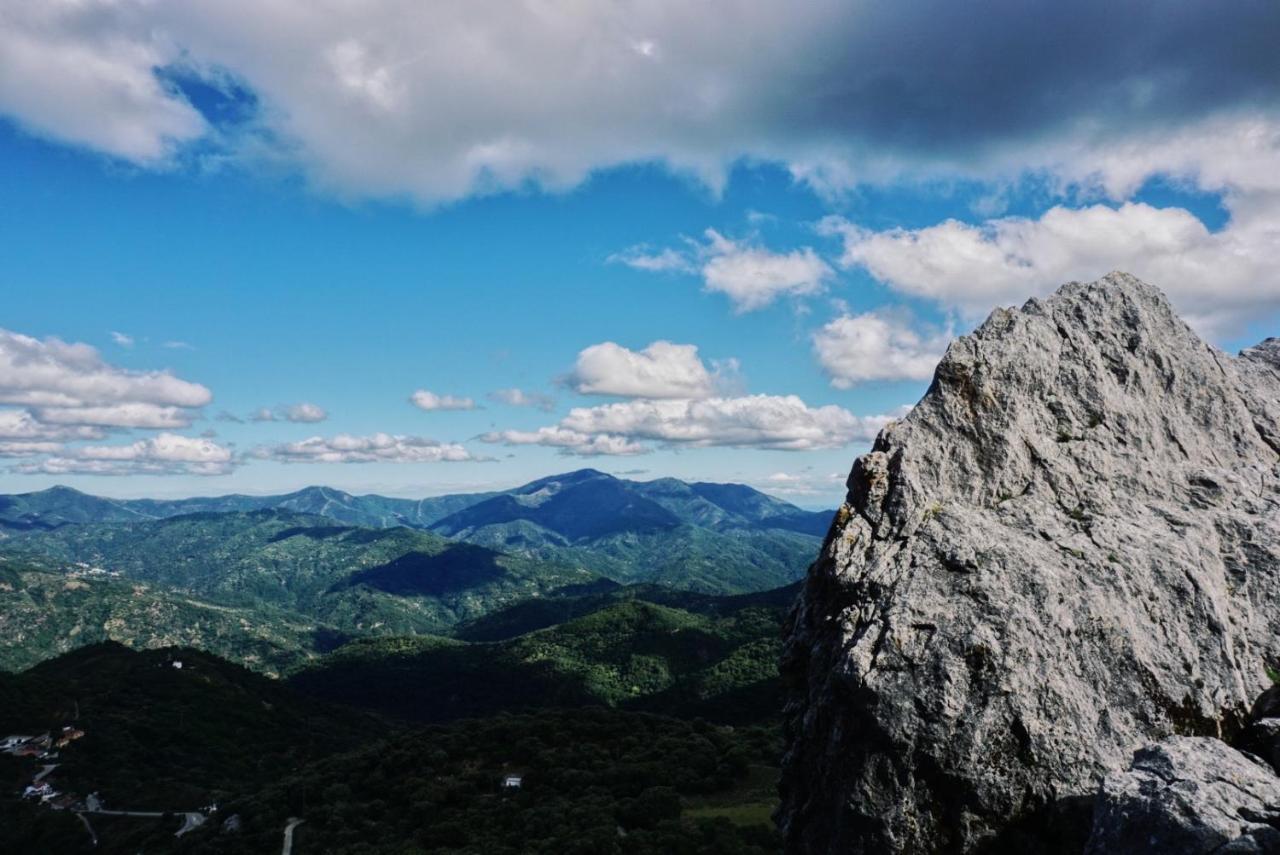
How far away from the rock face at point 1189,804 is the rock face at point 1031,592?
1.36 meters

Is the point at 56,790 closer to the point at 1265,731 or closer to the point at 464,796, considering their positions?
the point at 464,796

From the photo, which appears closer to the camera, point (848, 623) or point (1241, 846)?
point (1241, 846)

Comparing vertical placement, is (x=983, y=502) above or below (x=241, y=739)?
above

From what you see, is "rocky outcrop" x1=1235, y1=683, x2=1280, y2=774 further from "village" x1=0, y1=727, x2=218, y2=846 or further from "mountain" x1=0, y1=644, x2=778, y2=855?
"village" x1=0, y1=727, x2=218, y2=846

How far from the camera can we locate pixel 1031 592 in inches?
635

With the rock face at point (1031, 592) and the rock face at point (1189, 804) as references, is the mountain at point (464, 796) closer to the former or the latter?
the rock face at point (1031, 592)

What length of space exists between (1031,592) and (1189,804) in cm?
514

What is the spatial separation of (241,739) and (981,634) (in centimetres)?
22061

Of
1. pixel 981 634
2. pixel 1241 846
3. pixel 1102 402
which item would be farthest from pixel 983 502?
pixel 1241 846

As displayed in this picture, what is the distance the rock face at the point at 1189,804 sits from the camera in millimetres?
11281

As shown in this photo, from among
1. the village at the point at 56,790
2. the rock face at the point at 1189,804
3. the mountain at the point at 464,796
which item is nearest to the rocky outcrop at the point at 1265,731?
the rock face at the point at 1189,804

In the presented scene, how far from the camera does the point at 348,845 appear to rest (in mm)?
65938

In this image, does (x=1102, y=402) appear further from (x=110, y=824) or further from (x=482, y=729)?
(x=110, y=824)

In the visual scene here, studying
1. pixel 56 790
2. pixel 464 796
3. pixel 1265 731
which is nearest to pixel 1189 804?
pixel 1265 731
